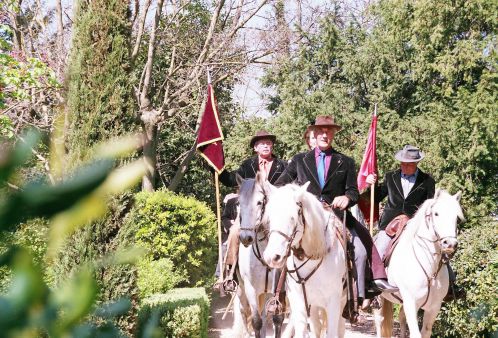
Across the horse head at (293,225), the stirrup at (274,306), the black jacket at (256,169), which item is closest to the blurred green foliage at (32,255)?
the horse head at (293,225)

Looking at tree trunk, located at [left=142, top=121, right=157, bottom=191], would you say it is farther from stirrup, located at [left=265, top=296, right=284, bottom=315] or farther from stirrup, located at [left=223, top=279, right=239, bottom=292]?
stirrup, located at [left=265, top=296, right=284, bottom=315]

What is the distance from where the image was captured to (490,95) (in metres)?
15.2

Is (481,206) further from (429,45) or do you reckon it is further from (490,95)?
(429,45)

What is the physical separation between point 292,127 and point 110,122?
9537mm

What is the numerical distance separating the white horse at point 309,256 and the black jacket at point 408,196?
7.63ft

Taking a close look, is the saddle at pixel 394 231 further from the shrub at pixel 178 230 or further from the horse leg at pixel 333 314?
the shrub at pixel 178 230

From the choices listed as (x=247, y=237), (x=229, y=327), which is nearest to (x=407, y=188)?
(x=247, y=237)

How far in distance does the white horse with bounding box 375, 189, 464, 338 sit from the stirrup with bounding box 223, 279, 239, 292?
1.91m

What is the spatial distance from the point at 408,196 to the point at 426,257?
1183mm

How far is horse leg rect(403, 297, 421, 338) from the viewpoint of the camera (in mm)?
7355

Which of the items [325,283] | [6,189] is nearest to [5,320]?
[6,189]

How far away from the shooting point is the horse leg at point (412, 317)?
290 inches

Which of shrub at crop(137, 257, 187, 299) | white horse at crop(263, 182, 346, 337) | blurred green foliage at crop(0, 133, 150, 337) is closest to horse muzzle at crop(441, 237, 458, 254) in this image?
white horse at crop(263, 182, 346, 337)

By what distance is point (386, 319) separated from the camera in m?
8.70
